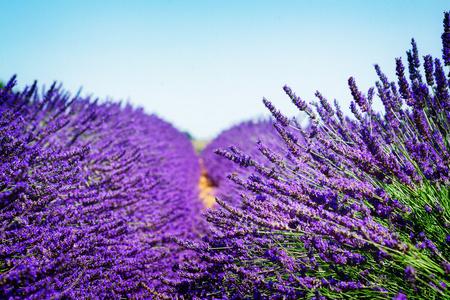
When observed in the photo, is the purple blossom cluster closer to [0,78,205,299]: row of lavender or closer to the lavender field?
the lavender field

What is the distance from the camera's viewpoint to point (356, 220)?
120cm

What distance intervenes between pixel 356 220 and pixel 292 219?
278 mm

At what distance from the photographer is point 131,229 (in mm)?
2117

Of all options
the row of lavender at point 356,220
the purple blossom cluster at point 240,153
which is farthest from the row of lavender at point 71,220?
the purple blossom cluster at point 240,153

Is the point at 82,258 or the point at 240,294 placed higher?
the point at 240,294

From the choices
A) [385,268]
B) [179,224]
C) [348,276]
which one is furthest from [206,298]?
[179,224]

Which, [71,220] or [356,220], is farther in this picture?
[71,220]

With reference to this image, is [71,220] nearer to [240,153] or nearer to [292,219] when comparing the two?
[240,153]

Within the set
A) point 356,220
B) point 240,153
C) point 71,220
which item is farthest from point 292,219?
point 71,220

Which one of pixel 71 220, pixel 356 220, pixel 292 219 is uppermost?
pixel 356 220

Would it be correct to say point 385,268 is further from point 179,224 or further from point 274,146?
point 274,146

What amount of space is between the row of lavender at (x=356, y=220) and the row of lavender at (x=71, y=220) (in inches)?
19.4

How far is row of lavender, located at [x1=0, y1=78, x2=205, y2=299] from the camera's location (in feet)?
4.07

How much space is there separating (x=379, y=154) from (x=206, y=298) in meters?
1.25
